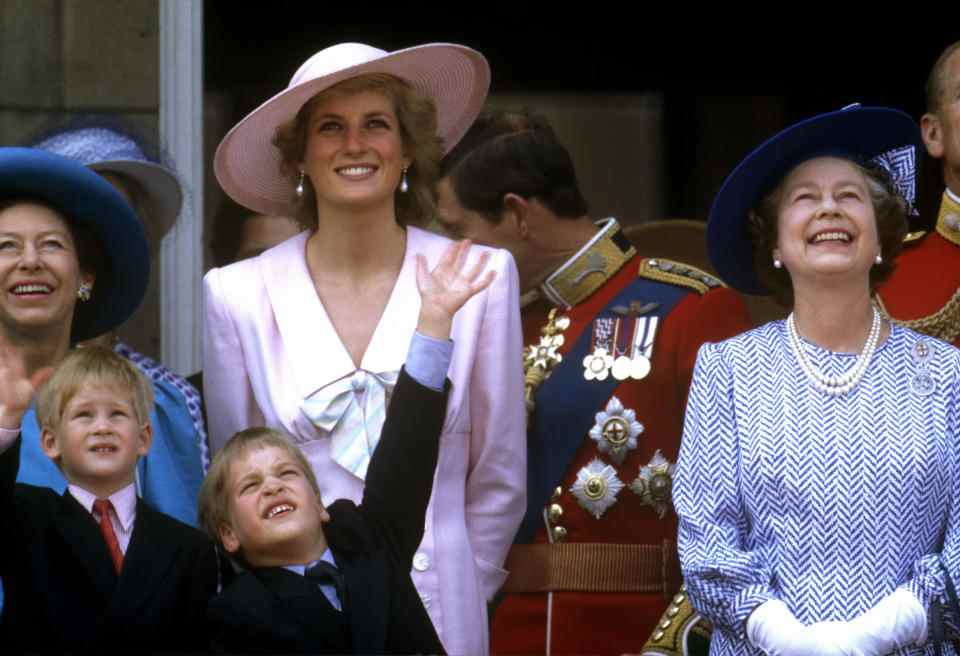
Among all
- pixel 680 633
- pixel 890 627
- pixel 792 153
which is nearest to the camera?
pixel 890 627

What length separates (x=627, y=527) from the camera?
16.6 ft

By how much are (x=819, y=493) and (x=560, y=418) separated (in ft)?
3.14

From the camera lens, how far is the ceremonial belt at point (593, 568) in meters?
5.04

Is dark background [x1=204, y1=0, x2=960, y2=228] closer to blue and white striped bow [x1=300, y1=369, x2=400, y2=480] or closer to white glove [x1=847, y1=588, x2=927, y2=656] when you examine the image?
blue and white striped bow [x1=300, y1=369, x2=400, y2=480]

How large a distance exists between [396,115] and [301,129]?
19cm

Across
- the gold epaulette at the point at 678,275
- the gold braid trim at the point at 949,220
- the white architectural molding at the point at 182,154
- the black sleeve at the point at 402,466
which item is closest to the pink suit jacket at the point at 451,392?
the black sleeve at the point at 402,466

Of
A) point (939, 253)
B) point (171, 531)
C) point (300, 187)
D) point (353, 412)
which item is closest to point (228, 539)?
point (171, 531)

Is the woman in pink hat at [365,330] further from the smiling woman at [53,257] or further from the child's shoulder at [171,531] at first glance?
the child's shoulder at [171,531]

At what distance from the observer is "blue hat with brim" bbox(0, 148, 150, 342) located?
15.1ft

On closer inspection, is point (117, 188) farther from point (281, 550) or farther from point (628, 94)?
point (628, 94)

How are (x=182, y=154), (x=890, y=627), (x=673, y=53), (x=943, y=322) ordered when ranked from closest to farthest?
(x=890, y=627) < (x=943, y=322) < (x=182, y=154) < (x=673, y=53)

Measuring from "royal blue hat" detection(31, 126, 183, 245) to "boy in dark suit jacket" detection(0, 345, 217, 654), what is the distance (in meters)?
0.97

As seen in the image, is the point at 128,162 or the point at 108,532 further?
the point at 128,162

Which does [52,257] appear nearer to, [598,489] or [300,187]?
[300,187]
